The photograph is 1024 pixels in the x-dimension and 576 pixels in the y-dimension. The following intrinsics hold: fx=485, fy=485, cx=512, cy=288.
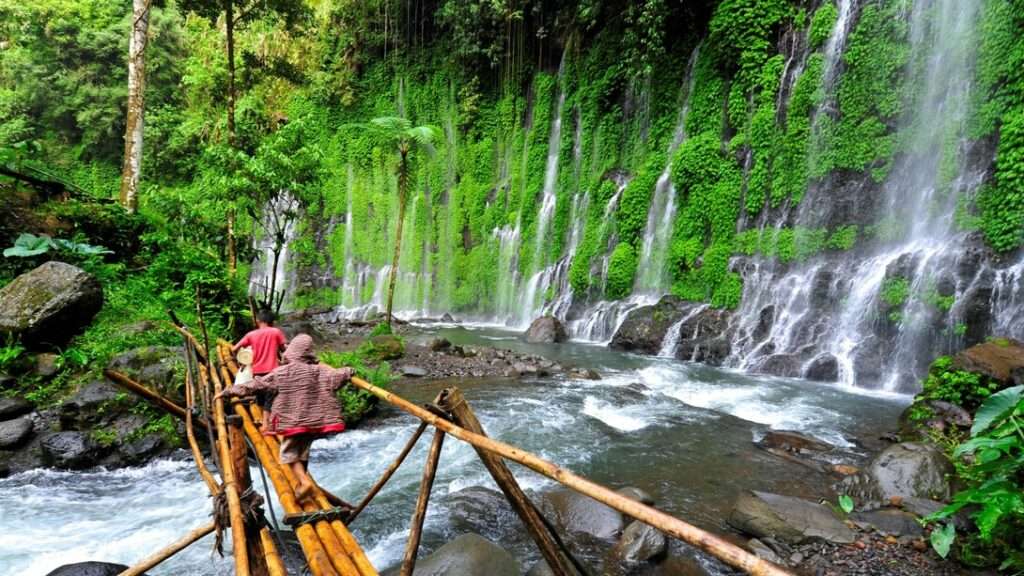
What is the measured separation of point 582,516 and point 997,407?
12.3 feet

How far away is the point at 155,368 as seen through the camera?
7.33 m

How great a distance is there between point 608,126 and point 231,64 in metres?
15.7

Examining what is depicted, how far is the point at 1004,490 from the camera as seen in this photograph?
3486 millimetres

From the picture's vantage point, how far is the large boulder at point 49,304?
7.15 meters

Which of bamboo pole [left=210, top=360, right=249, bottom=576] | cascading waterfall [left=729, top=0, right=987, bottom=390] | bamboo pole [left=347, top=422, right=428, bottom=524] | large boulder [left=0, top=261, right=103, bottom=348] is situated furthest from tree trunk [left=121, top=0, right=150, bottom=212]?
cascading waterfall [left=729, top=0, right=987, bottom=390]

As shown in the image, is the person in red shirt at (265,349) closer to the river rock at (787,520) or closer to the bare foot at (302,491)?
the bare foot at (302,491)

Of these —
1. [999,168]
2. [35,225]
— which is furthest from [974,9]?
[35,225]

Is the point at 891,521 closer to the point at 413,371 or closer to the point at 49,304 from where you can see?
the point at 413,371

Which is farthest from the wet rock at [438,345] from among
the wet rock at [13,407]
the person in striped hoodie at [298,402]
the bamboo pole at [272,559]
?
the bamboo pole at [272,559]

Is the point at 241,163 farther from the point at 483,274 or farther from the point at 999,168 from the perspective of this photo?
the point at 999,168

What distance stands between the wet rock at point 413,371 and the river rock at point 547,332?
633 cm

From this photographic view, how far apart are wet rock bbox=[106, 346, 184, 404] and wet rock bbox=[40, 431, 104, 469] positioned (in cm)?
96

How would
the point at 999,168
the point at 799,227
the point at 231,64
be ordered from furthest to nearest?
the point at 799,227
the point at 231,64
the point at 999,168

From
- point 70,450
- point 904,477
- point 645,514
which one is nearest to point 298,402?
point 645,514
